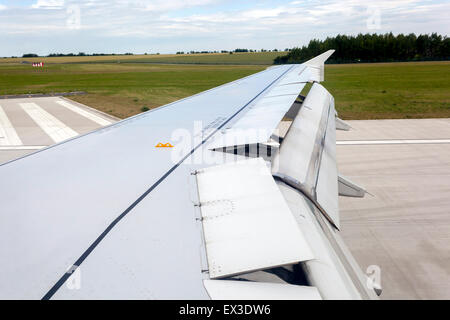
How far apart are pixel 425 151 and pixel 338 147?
2.26 meters

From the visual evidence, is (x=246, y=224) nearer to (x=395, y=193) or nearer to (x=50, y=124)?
(x=395, y=193)

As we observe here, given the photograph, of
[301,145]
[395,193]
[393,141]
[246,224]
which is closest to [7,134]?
[301,145]

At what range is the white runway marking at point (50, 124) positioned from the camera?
11305 millimetres

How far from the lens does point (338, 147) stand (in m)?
9.47

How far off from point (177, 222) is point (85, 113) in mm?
15636

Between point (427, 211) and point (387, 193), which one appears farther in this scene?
point (387, 193)

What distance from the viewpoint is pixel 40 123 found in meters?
13.5

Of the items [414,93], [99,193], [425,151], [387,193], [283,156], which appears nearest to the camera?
[99,193]

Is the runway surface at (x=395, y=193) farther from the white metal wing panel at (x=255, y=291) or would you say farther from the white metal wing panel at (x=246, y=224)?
the white metal wing panel at (x=255, y=291)

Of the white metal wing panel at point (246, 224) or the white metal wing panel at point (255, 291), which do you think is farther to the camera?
the white metal wing panel at point (246, 224)

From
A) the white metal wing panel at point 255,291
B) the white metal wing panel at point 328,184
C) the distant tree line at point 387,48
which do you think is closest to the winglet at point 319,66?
the white metal wing panel at point 328,184

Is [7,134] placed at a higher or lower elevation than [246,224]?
lower
